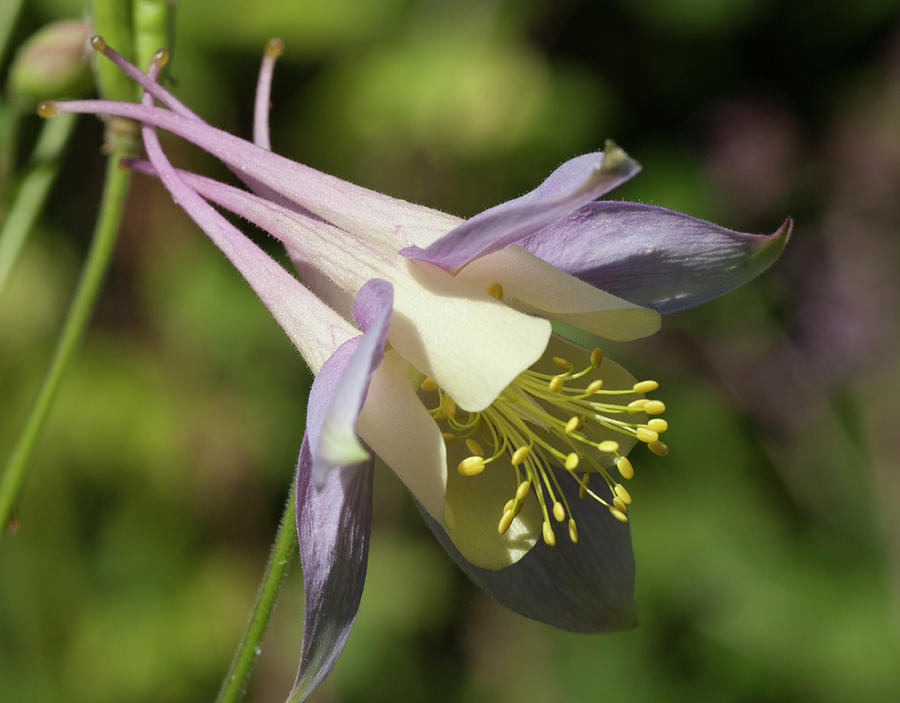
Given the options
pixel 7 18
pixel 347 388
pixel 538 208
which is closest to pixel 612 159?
pixel 538 208

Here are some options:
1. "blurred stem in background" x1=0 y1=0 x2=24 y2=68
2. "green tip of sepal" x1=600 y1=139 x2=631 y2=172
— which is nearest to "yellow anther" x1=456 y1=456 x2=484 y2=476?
"green tip of sepal" x1=600 y1=139 x2=631 y2=172

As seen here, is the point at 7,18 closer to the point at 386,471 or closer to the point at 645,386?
the point at 645,386

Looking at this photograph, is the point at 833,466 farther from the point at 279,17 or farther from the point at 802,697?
the point at 279,17

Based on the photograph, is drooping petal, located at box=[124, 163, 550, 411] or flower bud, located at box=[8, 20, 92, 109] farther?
flower bud, located at box=[8, 20, 92, 109]

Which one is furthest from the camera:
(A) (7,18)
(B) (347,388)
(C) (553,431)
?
(A) (7,18)

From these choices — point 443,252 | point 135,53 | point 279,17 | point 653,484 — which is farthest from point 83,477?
point 443,252

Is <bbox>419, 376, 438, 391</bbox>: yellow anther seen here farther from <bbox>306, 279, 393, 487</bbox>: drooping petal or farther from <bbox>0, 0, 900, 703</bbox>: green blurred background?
<bbox>0, 0, 900, 703</bbox>: green blurred background

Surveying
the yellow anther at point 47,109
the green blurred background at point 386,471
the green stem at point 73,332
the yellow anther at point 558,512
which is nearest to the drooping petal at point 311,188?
the yellow anther at point 47,109
